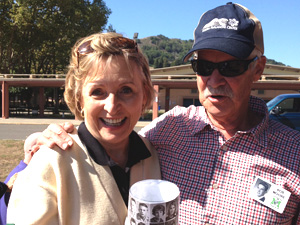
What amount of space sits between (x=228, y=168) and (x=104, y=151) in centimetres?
87

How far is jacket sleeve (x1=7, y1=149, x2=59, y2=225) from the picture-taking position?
4.15 feet

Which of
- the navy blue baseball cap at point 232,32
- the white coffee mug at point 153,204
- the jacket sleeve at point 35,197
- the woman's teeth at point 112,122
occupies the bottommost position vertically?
the jacket sleeve at point 35,197

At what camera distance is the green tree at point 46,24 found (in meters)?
22.2

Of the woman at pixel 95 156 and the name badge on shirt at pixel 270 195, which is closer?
the woman at pixel 95 156

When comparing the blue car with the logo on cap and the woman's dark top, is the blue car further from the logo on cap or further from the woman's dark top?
the woman's dark top

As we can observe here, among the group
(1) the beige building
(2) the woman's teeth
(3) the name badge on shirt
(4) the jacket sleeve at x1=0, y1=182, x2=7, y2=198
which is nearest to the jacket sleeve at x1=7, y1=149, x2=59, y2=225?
(2) the woman's teeth

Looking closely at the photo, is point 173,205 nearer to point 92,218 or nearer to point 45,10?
point 92,218

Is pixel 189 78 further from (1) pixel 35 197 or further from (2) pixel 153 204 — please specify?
(2) pixel 153 204

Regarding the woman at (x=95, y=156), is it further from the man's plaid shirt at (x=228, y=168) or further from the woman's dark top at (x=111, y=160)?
the man's plaid shirt at (x=228, y=168)

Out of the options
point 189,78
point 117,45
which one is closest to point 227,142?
point 117,45

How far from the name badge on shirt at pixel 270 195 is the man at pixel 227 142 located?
0.11ft

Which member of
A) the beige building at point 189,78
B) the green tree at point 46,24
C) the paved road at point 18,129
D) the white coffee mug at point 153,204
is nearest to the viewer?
the white coffee mug at point 153,204

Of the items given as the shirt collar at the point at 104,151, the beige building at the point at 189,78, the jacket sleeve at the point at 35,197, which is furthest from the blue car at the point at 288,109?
the beige building at the point at 189,78

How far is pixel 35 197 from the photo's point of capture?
1284 millimetres
